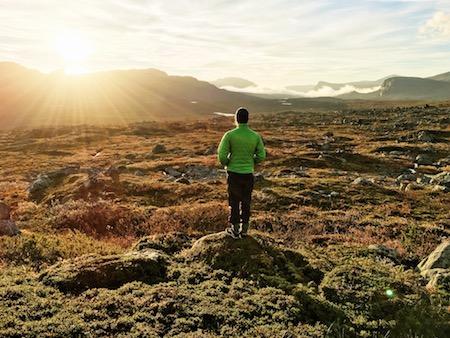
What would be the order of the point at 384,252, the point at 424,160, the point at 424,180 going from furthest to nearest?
1. the point at 424,160
2. the point at 424,180
3. the point at 384,252

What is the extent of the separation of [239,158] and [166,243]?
3875mm

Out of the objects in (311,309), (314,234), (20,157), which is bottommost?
(20,157)

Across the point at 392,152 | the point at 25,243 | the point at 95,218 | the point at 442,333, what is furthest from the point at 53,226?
the point at 392,152

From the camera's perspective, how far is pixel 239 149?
12812mm

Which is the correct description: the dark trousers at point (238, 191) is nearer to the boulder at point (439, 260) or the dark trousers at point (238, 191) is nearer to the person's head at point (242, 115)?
the person's head at point (242, 115)

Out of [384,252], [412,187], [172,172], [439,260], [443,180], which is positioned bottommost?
[172,172]

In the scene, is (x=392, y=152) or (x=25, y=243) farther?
(x=392, y=152)

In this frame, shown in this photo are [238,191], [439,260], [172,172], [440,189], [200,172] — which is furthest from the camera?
[200,172]

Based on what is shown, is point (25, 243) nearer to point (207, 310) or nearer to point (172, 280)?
point (172, 280)

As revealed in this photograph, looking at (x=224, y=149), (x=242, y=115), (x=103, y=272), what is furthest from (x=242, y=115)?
(x=103, y=272)

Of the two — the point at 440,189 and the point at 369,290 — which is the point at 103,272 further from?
the point at 440,189

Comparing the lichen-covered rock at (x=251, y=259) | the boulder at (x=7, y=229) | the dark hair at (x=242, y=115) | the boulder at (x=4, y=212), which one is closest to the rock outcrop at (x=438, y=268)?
the lichen-covered rock at (x=251, y=259)

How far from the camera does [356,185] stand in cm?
3581

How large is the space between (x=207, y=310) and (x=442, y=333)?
17.1 feet
